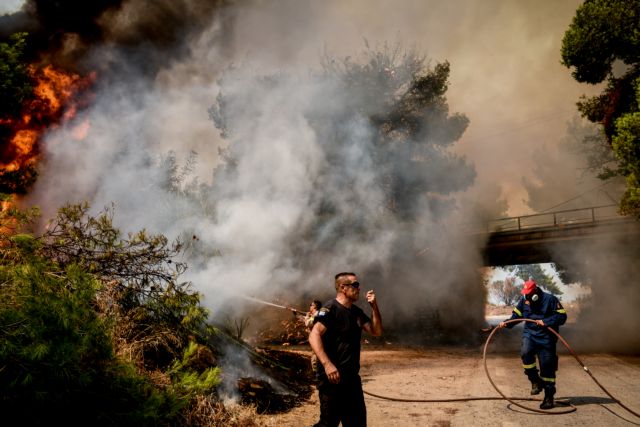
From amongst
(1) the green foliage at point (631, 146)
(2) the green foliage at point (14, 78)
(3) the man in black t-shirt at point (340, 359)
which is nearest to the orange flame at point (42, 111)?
(2) the green foliage at point (14, 78)

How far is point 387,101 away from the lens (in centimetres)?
2250

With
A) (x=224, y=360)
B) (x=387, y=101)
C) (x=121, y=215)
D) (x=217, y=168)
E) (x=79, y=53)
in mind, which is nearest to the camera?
(x=224, y=360)

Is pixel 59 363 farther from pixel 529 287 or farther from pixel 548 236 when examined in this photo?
pixel 548 236

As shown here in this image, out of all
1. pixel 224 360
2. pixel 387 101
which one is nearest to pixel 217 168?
pixel 387 101

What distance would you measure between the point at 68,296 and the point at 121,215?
5.09m

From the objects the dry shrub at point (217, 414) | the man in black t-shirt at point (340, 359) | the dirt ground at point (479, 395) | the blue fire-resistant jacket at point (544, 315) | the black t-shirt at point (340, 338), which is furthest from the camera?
the blue fire-resistant jacket at point (544, 315)

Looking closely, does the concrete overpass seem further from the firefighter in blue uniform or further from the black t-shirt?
the black t-shirt

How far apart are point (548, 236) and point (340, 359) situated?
1938 centimetres

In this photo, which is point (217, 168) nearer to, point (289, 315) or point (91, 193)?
point (289, 315)

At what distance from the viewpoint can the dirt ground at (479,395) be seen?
4.48 m

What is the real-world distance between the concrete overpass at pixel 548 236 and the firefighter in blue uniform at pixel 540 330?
14.6m

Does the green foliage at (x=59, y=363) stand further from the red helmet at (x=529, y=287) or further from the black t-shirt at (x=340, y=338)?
the red helmet at (x=529, y=287)

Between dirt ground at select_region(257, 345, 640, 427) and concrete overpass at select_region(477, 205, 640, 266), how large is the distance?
978 centimetres

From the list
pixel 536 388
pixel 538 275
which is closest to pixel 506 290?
pixel 538 275
